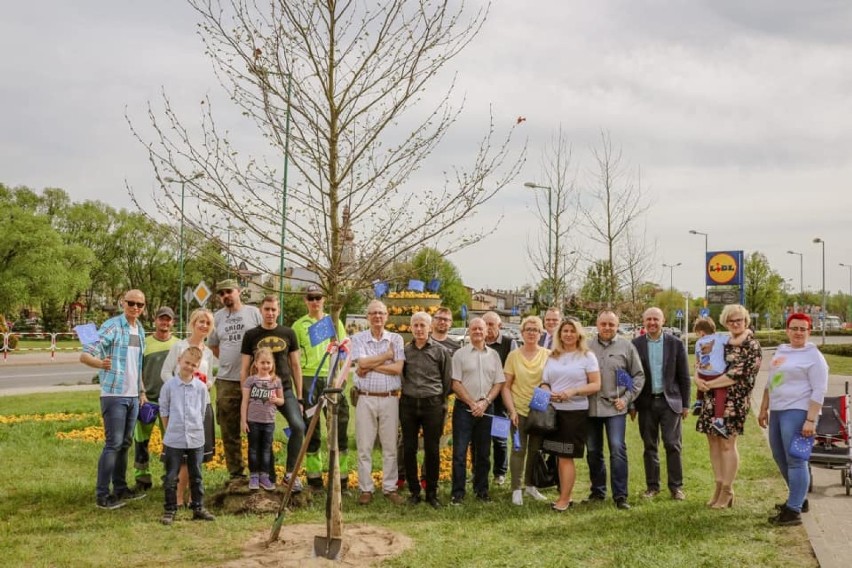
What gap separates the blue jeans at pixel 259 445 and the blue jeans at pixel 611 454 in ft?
10.4

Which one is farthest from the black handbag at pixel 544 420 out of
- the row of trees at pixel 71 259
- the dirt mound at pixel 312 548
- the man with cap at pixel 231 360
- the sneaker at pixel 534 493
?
the row of trees at pixel 71 259

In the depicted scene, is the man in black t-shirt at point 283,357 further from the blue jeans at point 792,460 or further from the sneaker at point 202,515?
the blue jeans at point 792,460

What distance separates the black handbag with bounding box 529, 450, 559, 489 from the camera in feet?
24.8

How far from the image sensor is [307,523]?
6473mm

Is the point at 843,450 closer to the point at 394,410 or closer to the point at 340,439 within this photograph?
the point at 394,410

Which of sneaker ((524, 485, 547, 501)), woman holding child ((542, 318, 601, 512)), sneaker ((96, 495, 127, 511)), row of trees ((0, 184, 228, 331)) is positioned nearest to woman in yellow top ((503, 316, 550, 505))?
sneaker ((524, 485, 547, 501))

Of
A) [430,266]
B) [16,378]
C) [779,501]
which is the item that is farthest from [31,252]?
[779,501]

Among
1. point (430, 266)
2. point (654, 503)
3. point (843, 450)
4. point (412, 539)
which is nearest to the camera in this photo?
point (412, 539)

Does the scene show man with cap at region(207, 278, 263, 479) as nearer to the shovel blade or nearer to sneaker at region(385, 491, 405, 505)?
sneaker at region(385, 491, 405, 505)

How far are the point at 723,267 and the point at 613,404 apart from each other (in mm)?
18673

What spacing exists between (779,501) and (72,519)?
22.4 ft

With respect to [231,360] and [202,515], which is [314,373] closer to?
[231,360]

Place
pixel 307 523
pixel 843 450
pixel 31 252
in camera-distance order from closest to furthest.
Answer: pixel 307 523 < pixel 843 450 < pixel 31 252

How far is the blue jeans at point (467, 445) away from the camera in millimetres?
7309
